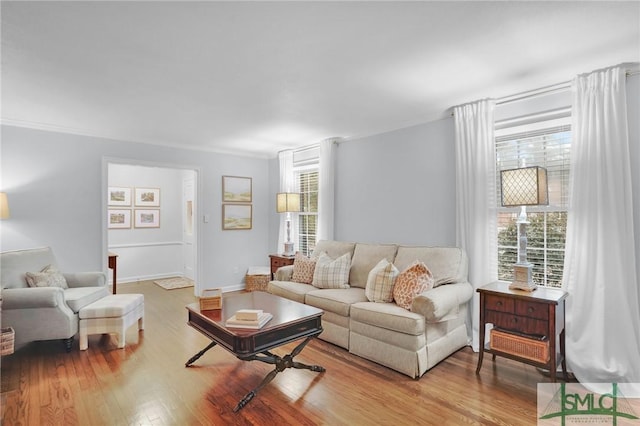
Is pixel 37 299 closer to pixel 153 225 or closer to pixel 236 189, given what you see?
pixel 236 189

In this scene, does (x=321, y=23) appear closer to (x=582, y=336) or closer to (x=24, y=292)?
(x=582, y=336)

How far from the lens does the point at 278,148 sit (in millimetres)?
5562

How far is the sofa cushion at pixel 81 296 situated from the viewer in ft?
10.6

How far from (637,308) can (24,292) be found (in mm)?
4901

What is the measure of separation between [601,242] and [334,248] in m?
2.62

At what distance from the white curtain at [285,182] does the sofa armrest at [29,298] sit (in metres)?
3.21

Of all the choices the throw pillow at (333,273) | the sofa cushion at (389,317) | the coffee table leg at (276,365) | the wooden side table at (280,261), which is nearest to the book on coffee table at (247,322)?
the coffee table leg at (276,365)

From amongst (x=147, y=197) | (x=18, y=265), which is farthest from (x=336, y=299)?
(x=147, y=197)

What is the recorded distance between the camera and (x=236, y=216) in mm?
5852

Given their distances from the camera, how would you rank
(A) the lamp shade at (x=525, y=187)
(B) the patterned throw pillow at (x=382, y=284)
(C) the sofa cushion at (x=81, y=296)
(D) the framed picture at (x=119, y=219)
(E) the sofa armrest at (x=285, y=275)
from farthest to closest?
(D) the framed picture at (x=119, y=219), (E) the sofa armrest at (x=285, y=275), (C) the sofa cushion at (x=81, y=296), (B) the patterned throw pillow at (x=382, y=284), (A) the lamp shade at (x=525, y=187)

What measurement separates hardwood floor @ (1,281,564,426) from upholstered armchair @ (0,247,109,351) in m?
0.24

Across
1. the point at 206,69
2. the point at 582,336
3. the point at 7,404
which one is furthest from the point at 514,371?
the point at 7,404

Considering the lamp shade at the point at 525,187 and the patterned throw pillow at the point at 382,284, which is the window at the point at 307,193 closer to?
the patterned throw pillow at the point at 382,284

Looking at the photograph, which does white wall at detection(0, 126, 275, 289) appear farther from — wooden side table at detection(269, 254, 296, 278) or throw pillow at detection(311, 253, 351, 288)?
throw pillow at detection(311, 253, 351, 288)
